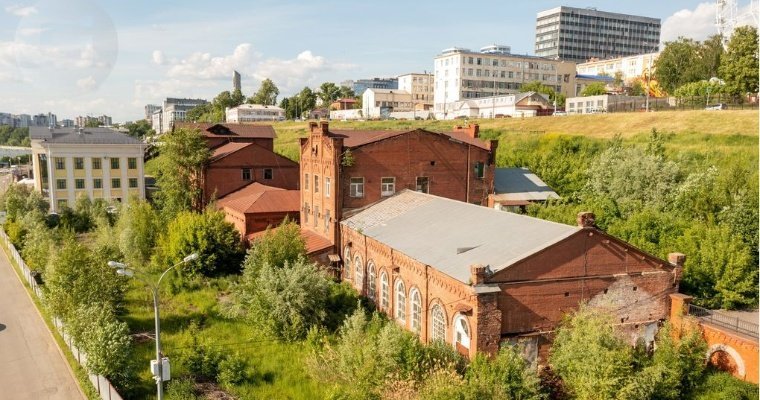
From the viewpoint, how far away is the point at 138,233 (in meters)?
39.6

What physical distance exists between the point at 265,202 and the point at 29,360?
62.4 ft

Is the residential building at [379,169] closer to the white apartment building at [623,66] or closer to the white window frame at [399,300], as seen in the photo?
the white window frame at [399,300]

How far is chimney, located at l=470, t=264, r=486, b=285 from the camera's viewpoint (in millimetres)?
19797

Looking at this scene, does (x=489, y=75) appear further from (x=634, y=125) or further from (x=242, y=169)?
Answer: (x=242, y=169)

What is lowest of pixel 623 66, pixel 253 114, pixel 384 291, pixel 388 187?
pixel 384 291

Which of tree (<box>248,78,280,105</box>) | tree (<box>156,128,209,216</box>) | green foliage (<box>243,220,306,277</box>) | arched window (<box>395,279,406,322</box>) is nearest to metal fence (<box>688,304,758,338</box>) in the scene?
arched window (<box>395,279,406,322</box>)

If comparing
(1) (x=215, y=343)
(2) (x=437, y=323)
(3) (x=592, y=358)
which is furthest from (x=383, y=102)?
(3) (x=592, y=358)

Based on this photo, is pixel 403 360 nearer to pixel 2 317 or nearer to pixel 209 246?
pixel 209 246

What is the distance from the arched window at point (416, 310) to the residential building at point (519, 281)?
47 millimetres

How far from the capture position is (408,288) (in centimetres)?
2559

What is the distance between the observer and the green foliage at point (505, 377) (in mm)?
17125

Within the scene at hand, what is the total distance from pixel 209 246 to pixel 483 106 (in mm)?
69684

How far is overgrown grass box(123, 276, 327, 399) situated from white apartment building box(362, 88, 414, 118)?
86548 millimetres

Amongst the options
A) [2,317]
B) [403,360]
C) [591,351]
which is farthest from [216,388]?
[2,317]
